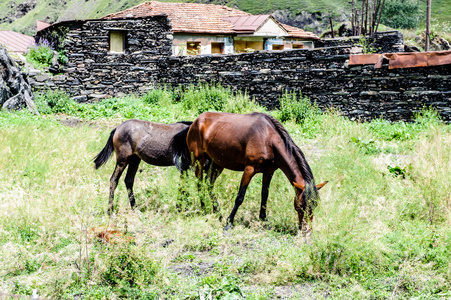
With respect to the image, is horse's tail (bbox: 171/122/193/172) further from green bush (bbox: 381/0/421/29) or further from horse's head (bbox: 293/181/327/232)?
green bush (bbox: 381/0/421/29)

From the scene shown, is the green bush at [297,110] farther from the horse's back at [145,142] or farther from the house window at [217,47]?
the house window at [217,47]

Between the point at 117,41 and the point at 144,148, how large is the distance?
441 inches

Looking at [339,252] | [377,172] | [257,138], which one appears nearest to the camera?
[339,252]

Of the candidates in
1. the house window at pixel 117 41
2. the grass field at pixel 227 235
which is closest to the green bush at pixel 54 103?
the house window at pixel 117 41

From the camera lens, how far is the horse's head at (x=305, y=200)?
208 inches

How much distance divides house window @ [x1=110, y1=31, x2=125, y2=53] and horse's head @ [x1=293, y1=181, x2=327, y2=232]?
13.2 metres

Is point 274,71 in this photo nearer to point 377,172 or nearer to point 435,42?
point 377,172

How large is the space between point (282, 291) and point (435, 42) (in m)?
25.1

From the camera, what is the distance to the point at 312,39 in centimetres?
2755

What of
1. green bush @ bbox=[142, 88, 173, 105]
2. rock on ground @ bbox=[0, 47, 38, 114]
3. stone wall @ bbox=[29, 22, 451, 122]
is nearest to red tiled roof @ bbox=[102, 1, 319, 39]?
stone wall @ bbox=[29, 22, 451, 122]

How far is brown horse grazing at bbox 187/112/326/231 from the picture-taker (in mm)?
5500

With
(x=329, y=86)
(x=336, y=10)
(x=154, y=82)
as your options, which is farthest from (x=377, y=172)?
(x=336, y=10)

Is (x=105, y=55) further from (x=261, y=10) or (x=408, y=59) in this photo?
(x=261, y=10)

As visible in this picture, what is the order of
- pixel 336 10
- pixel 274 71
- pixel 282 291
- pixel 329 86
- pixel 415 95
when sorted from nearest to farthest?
pixel 282 291 → pixel 415 95 → pixel 329 86 → pixel 274 71 → pixel 336 10
